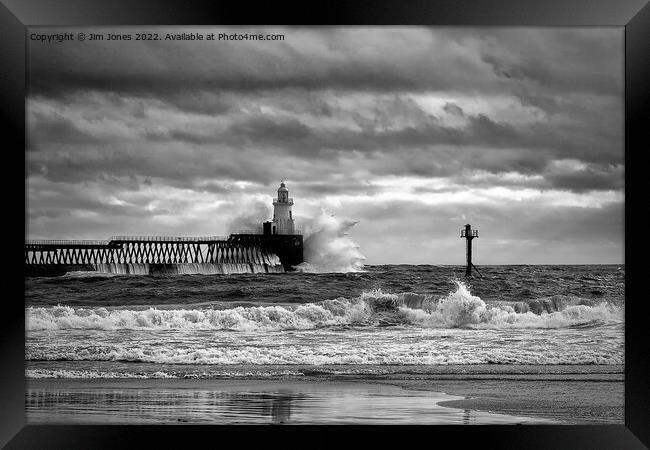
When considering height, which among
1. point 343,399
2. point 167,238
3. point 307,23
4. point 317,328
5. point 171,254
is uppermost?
point 307,23

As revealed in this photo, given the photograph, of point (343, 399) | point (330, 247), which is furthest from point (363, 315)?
point (343, 399)

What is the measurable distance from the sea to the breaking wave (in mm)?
18

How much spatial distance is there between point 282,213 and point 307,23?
13.1 ft

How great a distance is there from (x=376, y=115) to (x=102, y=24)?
125 inches

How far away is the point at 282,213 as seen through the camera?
27.0 ft

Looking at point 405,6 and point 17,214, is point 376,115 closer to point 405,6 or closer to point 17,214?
point 405,6

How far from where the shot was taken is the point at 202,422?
4.74 meters

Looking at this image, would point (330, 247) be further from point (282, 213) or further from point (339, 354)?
point (339, 354)

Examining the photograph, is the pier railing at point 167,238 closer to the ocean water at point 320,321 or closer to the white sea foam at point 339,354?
the ocean water at point 320,321

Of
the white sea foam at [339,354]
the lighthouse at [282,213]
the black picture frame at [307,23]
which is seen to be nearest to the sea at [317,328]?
the white sea foam at [339,354]

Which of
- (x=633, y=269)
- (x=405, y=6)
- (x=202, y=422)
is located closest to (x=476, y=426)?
(x=633, y=269)

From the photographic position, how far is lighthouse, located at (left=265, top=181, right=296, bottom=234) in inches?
310

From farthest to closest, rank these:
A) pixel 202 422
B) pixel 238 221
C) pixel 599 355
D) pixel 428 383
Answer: pixel 238 221, pixel 599 355, pixel 428 383, pixel 202 422

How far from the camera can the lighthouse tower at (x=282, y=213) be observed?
786cm
